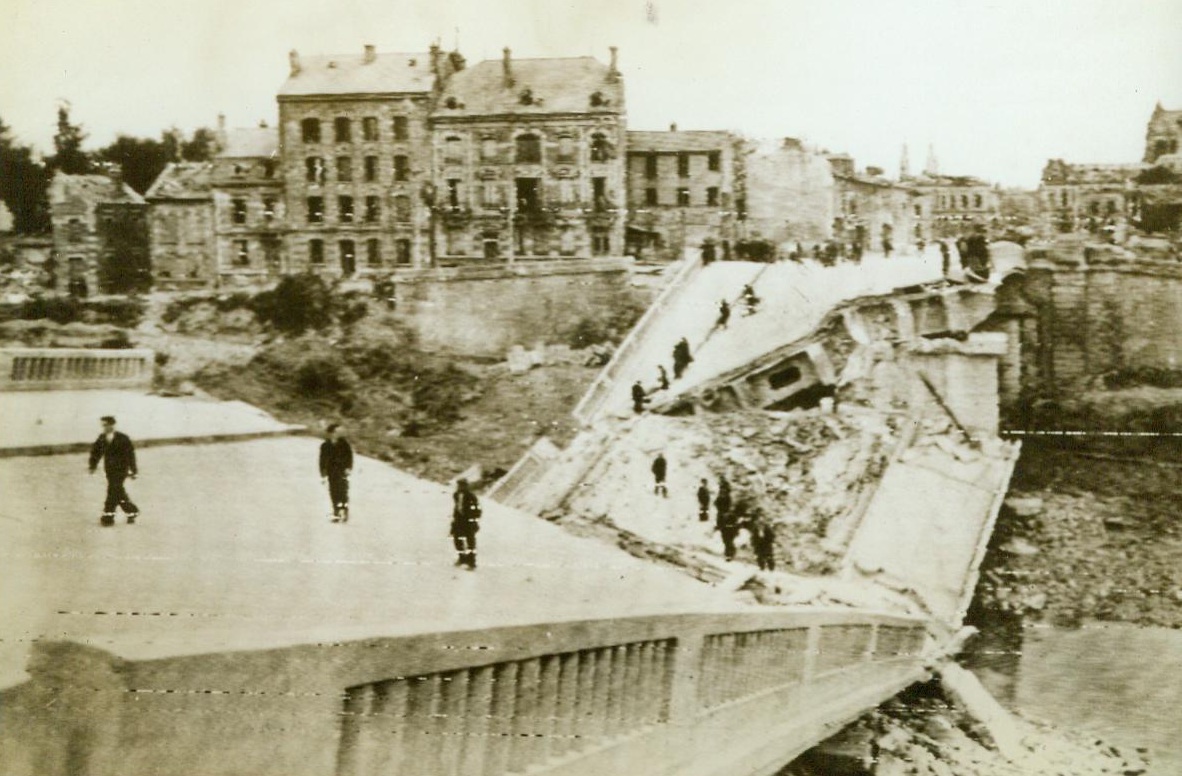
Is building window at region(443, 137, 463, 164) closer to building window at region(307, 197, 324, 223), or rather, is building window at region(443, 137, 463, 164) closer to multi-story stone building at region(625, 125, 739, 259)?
building window at region(307, 197, 324, 223)

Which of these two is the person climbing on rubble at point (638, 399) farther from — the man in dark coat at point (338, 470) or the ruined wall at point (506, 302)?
the man in dark coat at point (338, 470)

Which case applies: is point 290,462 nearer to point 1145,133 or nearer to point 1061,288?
point 1061,288

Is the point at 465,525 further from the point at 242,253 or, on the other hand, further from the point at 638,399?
the point at 242,253

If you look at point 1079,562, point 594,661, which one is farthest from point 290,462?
point 1079,562

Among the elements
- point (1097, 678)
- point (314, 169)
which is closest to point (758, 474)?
point (1097, 678)

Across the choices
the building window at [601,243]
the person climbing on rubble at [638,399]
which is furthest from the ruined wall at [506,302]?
the person climbing on rubble at [638,399]

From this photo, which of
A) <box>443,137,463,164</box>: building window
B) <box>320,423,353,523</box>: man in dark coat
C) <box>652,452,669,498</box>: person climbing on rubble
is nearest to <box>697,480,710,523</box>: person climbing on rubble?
<box>652,452,669,498</box>: person climbing on rubble
